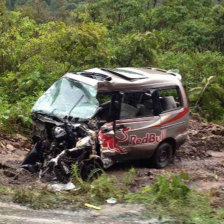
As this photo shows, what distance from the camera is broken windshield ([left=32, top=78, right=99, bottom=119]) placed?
783 centimetres

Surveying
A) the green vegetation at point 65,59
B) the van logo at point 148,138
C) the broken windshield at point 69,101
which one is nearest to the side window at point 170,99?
the van logo at point 148,138

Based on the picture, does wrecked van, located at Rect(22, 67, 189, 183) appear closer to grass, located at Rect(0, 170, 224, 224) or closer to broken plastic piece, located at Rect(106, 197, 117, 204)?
grass, located at Rect(0, 170, 224, 224)

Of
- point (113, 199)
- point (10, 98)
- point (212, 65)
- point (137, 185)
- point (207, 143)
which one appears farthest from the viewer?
point (212, 65)

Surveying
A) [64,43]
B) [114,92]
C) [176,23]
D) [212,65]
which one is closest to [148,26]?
[176,23]

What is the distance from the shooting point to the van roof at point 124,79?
26.2 feet

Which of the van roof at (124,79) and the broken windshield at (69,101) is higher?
the van roof at (124,79)

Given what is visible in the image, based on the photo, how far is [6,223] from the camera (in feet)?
16.8

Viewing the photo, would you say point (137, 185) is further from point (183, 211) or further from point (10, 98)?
point (10, 98)

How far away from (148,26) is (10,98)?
17389 mm

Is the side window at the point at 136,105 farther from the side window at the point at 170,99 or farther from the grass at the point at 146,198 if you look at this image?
the grass at the point at 146,198

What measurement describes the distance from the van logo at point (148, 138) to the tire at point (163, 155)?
0.26m

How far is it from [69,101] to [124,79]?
3.68ft

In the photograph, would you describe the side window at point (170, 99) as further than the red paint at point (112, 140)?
Yes

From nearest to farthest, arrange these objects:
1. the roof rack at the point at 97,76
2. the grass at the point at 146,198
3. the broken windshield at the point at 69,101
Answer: the grass at the point at 146,198
the broken windshield at the point at 69,101
the roof rack at the point at 97,76
